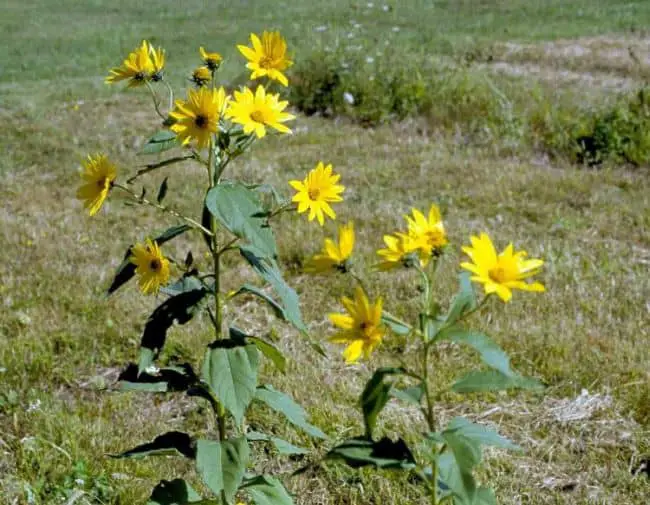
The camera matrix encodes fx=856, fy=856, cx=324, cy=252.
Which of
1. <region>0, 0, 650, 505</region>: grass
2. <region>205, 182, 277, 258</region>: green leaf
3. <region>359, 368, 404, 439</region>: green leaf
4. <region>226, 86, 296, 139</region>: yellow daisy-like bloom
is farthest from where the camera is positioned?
<region>0, 0, 650, 505</region>: grass

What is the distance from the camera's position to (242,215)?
1.74m

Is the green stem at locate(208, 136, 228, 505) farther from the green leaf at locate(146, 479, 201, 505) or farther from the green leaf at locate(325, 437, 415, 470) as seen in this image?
the green leaf at locate(325, 437, 415, 470)

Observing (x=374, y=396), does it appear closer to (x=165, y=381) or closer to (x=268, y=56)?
(x=165, y=381)

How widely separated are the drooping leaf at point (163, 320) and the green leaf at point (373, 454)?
545 millimetres

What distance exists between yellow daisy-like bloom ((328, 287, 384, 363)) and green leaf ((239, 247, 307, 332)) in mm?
355

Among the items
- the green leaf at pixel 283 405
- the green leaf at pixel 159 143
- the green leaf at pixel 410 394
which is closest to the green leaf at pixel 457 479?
the green leaf at pixel 410 394

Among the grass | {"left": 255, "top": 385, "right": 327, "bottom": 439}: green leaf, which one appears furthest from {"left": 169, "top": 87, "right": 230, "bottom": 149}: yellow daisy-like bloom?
the grass

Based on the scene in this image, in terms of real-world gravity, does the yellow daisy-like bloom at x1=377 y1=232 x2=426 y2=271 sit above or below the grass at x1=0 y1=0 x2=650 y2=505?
above

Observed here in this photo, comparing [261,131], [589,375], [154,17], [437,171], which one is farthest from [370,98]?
[154,17]

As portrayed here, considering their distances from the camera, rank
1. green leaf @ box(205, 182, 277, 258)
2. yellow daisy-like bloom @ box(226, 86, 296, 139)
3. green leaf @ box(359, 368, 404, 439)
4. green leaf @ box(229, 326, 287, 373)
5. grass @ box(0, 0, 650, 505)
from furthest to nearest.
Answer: grass @ box(0, 0, 650, 505), green leaf @ box(229, 326, 287, 373), yellow daisy-like bloom @ box(226, 86, 296, 139), green leaf @ box(205, 182, 277, 258), green leaf @ box(359, 368, 404, 439)

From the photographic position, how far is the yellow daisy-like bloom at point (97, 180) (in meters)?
1.92

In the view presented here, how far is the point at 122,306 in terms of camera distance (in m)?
4.13

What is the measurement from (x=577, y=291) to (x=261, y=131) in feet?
9.12

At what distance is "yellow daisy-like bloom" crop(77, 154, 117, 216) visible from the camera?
1.92 metres
